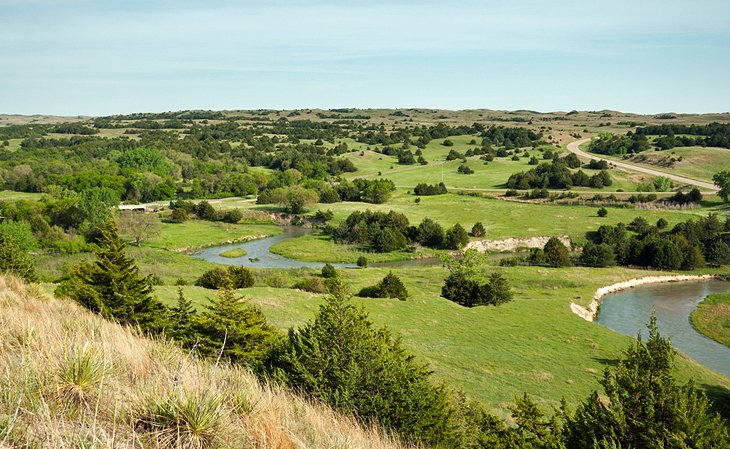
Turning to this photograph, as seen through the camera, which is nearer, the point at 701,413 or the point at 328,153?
the point at 701,413

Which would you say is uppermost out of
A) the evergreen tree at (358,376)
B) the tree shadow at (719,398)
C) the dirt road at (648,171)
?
the dirt road at (648,171)

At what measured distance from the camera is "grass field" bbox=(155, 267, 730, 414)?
79.8ft

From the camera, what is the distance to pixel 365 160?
453ft

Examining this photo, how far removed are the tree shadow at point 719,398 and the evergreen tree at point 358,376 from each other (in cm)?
1708

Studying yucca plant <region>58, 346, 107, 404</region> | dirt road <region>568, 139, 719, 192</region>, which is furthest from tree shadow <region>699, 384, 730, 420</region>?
dirt road <region>568, 139, 719, 192</region>

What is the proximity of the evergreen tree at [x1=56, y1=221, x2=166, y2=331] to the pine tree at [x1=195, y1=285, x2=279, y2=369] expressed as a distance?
3472 millimetres

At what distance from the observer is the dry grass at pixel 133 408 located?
5.15 metres

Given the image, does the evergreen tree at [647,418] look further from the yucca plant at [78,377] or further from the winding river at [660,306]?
the winding river at [660,306]

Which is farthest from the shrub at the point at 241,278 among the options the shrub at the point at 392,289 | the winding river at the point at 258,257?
the winding river at the point at 258,257

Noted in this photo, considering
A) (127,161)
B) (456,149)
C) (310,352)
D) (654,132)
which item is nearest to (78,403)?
(310,352)

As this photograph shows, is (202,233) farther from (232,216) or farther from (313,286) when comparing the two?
(313,286)

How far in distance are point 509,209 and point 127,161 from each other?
88533mm

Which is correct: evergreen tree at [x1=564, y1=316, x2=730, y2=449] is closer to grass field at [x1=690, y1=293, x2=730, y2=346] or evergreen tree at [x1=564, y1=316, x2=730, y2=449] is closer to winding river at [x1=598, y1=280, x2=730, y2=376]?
winding river at [x1=598, y1=280, x2=730, y2=376]

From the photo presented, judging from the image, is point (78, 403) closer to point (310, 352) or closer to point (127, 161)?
point (310, 352)
